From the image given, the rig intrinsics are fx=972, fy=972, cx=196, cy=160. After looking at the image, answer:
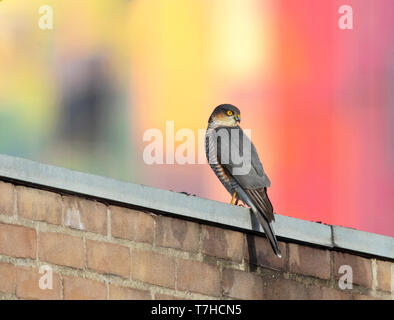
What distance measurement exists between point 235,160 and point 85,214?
2117 mm

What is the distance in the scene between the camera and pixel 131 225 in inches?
145

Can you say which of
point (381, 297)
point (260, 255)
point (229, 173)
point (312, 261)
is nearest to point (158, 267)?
point (260, 255)

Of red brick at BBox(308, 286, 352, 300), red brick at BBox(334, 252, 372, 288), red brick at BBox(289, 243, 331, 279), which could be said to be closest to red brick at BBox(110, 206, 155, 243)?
red brick at BBox(289, 243, 331, 279)

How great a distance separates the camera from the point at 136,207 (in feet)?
12.1

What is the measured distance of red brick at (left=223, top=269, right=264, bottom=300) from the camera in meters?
3.89

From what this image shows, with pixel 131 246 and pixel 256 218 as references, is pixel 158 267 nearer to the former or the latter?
pixel 131 246

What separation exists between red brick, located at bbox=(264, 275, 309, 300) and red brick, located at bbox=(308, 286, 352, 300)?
1.2 inches

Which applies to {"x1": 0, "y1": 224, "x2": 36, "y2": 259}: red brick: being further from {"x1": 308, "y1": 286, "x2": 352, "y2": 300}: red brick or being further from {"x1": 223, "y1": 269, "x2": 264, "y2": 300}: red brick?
{"x1": 308, "y1": 286, "x2": 352, "y2": 300}: red brick

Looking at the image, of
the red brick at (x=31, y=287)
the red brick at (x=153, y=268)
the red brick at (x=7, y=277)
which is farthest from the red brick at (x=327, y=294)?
the red brick at (x=7, y=277)

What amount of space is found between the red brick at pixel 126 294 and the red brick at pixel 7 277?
1.29ft

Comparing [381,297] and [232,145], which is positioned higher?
[232,145]

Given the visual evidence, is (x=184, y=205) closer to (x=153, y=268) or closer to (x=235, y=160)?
(x=153, y=268)
